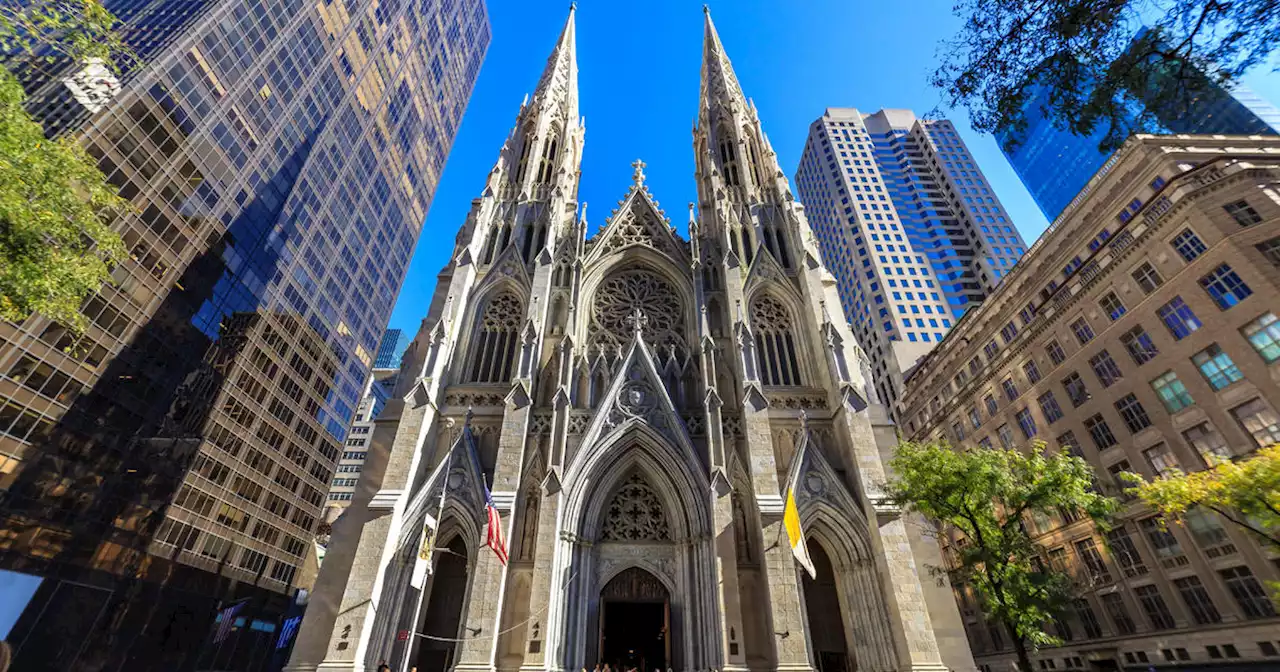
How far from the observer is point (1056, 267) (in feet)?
106

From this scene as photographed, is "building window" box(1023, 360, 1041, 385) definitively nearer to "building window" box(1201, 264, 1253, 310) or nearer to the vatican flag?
"building window" box(1201, 264, 1253, 310)

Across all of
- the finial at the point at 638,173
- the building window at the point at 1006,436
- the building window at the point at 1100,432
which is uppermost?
the finial at the point at 638,173

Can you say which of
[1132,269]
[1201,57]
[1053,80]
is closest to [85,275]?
[1053,80]

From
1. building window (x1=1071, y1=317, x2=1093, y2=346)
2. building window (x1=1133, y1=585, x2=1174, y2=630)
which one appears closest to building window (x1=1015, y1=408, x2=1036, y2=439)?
building window (x1=1071, y1=317, x2=1093, y2=346)

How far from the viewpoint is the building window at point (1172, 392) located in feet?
73.9

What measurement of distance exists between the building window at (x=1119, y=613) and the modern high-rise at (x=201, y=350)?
162 ft

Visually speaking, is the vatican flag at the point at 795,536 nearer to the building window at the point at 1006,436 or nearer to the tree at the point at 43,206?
the tree at the point at 43,206

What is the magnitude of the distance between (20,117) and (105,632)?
28023 mm

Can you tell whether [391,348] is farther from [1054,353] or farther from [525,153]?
[1054,353]

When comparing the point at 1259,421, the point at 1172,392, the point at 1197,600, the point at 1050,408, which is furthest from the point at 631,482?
the point at 1050,408

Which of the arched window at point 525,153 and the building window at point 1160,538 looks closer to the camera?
the building window at point 1160,538

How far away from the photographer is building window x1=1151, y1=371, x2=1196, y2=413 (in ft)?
73.9

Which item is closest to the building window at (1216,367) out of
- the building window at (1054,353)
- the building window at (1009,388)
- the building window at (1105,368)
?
the building window at (1105,368)

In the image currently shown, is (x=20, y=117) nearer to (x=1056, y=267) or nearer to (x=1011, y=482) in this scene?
(x=1011, y=482)
